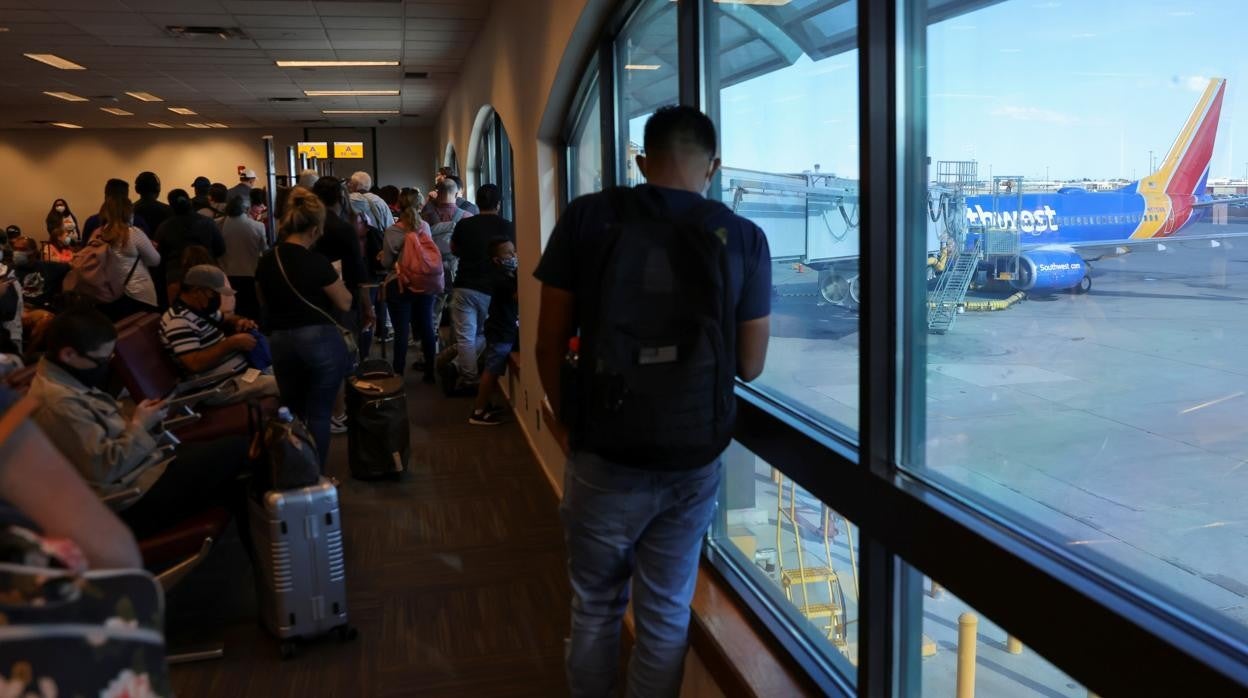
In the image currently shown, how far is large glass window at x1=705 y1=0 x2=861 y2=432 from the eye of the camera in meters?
1.95

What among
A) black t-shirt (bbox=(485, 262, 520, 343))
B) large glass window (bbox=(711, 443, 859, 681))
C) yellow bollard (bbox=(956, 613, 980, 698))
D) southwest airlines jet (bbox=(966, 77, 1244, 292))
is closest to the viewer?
southwest airlines jet (bbox=(966, 77, 1244, 292))

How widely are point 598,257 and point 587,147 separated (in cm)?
298

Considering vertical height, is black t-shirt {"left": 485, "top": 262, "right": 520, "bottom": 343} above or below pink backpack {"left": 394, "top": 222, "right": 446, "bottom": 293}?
below

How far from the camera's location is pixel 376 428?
481 cm

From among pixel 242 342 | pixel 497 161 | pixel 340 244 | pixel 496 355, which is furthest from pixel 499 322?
pixel 497 161

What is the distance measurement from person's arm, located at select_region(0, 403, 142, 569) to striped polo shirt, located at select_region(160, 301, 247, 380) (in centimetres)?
330

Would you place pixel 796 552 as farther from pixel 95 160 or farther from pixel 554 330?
pixel 95 160

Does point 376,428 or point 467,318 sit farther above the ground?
point 467,318

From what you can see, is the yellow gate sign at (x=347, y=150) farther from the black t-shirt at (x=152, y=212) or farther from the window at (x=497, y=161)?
the black t-shirt at (x=152, y=212)

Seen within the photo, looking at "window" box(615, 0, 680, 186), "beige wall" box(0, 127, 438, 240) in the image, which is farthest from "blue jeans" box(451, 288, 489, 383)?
"beige wall" box(0, 127, 438, 240)

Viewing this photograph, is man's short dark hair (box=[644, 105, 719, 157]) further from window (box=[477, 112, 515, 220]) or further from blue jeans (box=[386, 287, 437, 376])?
window (box=[477, 112, 515, 220])

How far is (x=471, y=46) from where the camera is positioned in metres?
8.80

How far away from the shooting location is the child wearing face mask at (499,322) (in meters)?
6.07

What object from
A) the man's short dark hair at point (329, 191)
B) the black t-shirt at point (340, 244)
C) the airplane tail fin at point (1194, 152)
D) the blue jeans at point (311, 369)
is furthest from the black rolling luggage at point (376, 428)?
the airplane tail fin at point (1194, 152)
